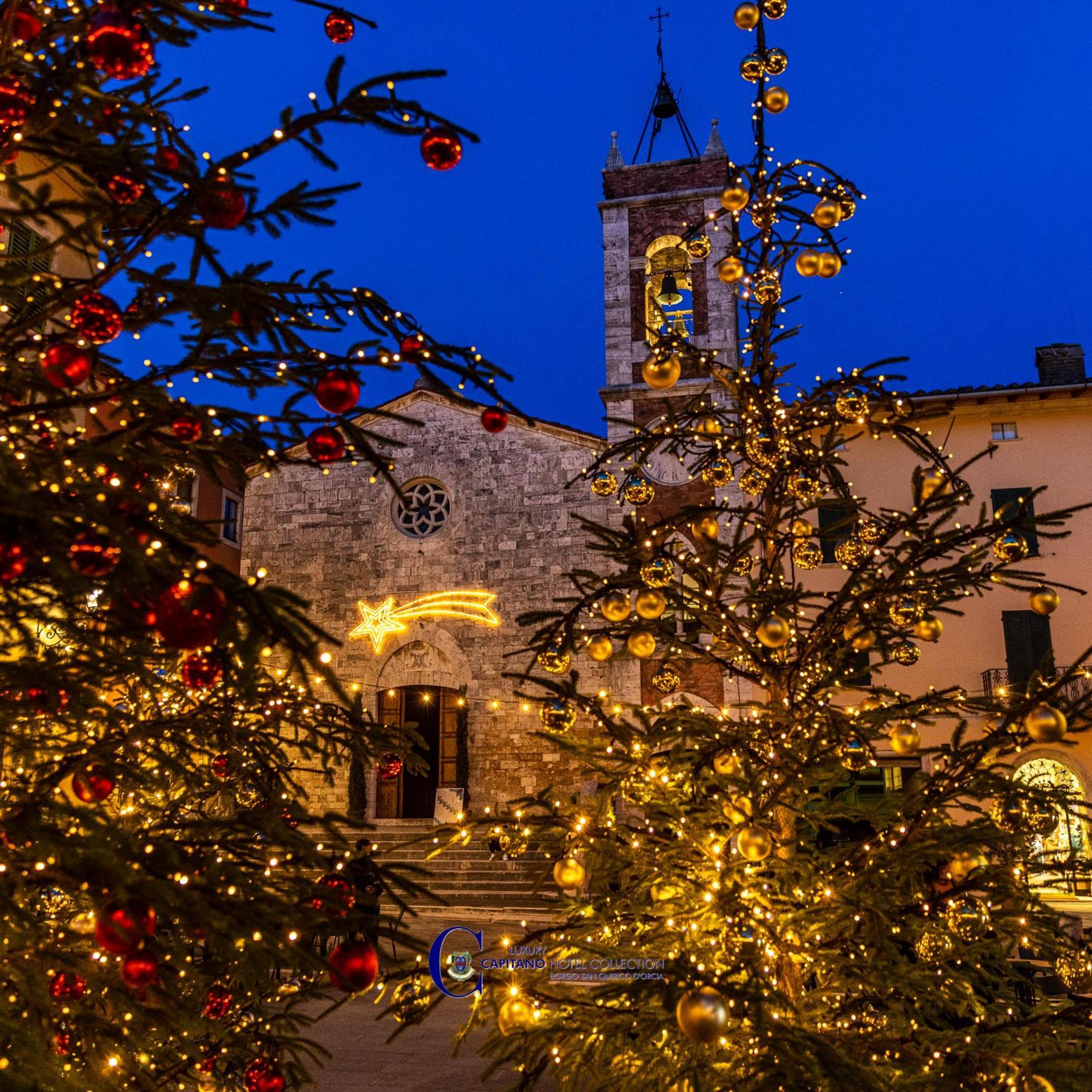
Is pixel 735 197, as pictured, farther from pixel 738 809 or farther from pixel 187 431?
pixel 187 431

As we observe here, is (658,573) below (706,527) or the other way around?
below

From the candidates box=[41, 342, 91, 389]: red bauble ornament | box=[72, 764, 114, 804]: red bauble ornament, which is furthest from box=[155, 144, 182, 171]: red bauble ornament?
box=[72, 764, 114, 804]: red bauble ornament

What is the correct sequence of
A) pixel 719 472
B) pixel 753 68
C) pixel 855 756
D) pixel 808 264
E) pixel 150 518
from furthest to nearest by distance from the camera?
pixel 719 472 → pixel 753 68 → pixel 808 264 → pixel 855 756 → pixel 150 518

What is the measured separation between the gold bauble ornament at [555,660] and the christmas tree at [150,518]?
1.35 metres

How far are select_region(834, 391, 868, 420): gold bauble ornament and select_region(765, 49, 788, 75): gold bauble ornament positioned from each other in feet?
5.57

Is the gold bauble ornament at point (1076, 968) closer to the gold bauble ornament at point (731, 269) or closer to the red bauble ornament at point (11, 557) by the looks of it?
the gold bauble ornament at point (731, 269)

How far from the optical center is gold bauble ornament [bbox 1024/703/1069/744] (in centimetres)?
332

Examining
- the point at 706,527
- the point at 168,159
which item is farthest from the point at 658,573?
the point at 168,159

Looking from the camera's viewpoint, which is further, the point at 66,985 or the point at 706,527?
the point at 706,527

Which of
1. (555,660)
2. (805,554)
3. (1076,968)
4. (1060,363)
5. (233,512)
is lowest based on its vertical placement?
(1076,968)

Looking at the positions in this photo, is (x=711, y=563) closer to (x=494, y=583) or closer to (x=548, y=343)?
(x=494, y=583)

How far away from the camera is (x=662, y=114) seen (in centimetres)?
1758

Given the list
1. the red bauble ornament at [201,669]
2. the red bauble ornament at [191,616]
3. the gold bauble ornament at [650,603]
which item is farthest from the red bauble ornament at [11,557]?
the gold bauble ornament at [650,603]

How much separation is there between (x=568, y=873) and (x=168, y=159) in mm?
2936
